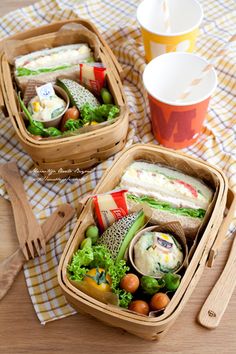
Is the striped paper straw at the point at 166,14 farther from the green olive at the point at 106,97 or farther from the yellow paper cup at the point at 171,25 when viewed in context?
the green olive at the point at 106,97

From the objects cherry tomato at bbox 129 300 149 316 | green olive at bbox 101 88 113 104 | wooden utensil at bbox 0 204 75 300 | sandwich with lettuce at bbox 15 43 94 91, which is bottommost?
wooden utensil at bbox 0 204 75 300

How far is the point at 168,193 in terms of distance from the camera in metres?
1.00

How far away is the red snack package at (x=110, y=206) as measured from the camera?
3.08ft

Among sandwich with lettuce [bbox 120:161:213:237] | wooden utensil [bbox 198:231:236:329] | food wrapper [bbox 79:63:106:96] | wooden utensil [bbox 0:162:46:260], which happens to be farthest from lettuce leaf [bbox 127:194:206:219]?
food wrapper [bbox 79:63:106:96]

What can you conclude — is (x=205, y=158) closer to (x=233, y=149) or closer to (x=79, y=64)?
(x=233, y=149)

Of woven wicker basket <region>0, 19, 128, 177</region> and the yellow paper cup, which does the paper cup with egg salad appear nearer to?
woven wicker basket <region>0, 19, 128, 177</region>

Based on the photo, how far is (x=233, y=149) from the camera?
3.82ft

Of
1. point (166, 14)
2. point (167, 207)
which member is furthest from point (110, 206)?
point (166, 14)

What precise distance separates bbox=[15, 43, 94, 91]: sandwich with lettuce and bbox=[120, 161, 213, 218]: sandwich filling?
1.18 feet

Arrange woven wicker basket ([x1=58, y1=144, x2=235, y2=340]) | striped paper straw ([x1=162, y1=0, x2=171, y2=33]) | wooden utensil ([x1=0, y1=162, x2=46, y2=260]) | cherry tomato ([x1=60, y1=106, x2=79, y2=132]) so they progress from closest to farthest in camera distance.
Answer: woven wicker basket ([x1=58, y1=144, x2=235, y2=340]), wooden utensil ([x1=0, y1=162, x2=46, y2=260]), cherry tomato ([x1=60, y1=106, x2=79, y2=132]), striped paper straw ([x1=162, y1=0, x2=171, y2=33])

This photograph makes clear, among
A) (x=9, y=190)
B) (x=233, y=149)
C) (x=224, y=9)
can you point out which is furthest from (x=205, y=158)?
(x=224, y=9)

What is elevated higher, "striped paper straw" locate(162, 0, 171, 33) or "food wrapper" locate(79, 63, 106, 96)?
"striped paper straw" locate(162, 0, 171, 33)

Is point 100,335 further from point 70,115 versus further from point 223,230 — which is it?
point 70,115

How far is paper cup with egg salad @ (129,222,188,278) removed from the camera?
87 centimetres
